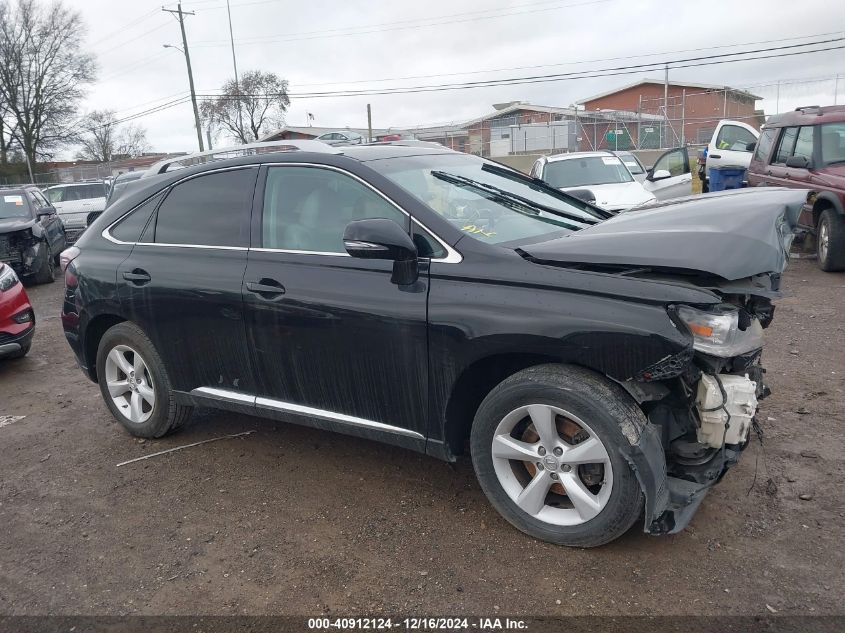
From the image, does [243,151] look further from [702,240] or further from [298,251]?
[702,240]

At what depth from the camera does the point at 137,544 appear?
10.9ft

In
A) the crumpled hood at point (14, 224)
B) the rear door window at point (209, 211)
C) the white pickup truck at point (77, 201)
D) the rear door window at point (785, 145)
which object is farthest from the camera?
the white pickup truck at point (77, 201)

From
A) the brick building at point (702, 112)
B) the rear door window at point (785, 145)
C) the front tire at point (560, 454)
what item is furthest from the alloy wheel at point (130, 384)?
the brick building at point (702, 112)

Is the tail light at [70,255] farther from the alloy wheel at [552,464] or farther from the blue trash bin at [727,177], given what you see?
the blue trash bin at [727,177]

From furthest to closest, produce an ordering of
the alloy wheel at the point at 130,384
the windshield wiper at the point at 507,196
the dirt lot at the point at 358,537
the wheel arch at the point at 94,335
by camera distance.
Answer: the wheel arch at the point at 94,335 < the alloy wheel at the point at 130,384 < the windshield wiper at the point at 507,196 < the dirt lot at the point at 358,537

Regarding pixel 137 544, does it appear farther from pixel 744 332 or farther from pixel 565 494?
pixel 744 332

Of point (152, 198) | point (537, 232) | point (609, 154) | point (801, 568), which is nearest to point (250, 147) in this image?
point (152, 198)

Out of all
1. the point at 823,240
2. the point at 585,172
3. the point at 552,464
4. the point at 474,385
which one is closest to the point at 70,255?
the point at 474,385

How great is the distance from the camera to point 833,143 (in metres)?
8.79

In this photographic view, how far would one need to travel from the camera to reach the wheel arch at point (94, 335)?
15.0ft

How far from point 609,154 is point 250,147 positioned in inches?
327

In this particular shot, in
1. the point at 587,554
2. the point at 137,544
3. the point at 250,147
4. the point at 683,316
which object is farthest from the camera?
the point at 250,147

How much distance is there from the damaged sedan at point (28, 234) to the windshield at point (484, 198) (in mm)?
9332

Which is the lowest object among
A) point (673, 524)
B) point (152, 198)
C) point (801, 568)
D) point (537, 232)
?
point (801, 568)
